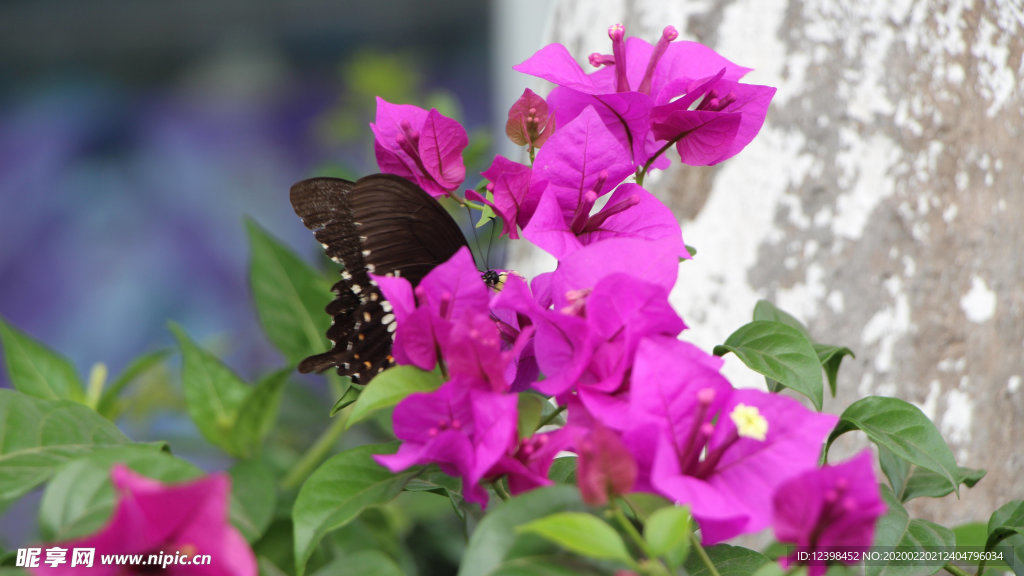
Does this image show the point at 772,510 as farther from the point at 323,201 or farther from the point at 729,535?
the point at 323,201

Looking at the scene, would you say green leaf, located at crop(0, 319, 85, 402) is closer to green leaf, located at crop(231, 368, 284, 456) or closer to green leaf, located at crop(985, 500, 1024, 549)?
green leaf, located at crop(231, 368, 284, 456)

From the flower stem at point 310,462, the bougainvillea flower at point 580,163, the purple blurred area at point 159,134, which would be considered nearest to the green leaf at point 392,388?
the bougainvillea flower at point 580,163

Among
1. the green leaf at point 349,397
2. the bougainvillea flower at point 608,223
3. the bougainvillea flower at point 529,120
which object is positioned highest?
the bougainvillea flower at point 529,120

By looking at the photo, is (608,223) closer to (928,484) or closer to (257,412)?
(928,484)

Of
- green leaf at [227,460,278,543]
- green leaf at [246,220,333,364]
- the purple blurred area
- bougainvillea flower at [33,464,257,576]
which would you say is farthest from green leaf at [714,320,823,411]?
the purple blurred area

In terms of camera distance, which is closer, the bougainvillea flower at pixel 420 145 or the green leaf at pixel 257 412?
the bougainvillea flower at pixel 420 145

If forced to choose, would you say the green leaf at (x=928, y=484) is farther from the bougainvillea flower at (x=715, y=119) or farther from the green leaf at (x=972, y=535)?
the bougainvillea flower at (x=715, y=119)

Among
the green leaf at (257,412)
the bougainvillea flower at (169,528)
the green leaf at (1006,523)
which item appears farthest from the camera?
the green leaf at (257,412)

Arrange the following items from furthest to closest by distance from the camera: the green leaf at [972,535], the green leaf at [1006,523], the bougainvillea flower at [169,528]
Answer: the green leaf at [972,535]
the green leaf at [1006,523]
the bougainvillea flower at [169,528]
